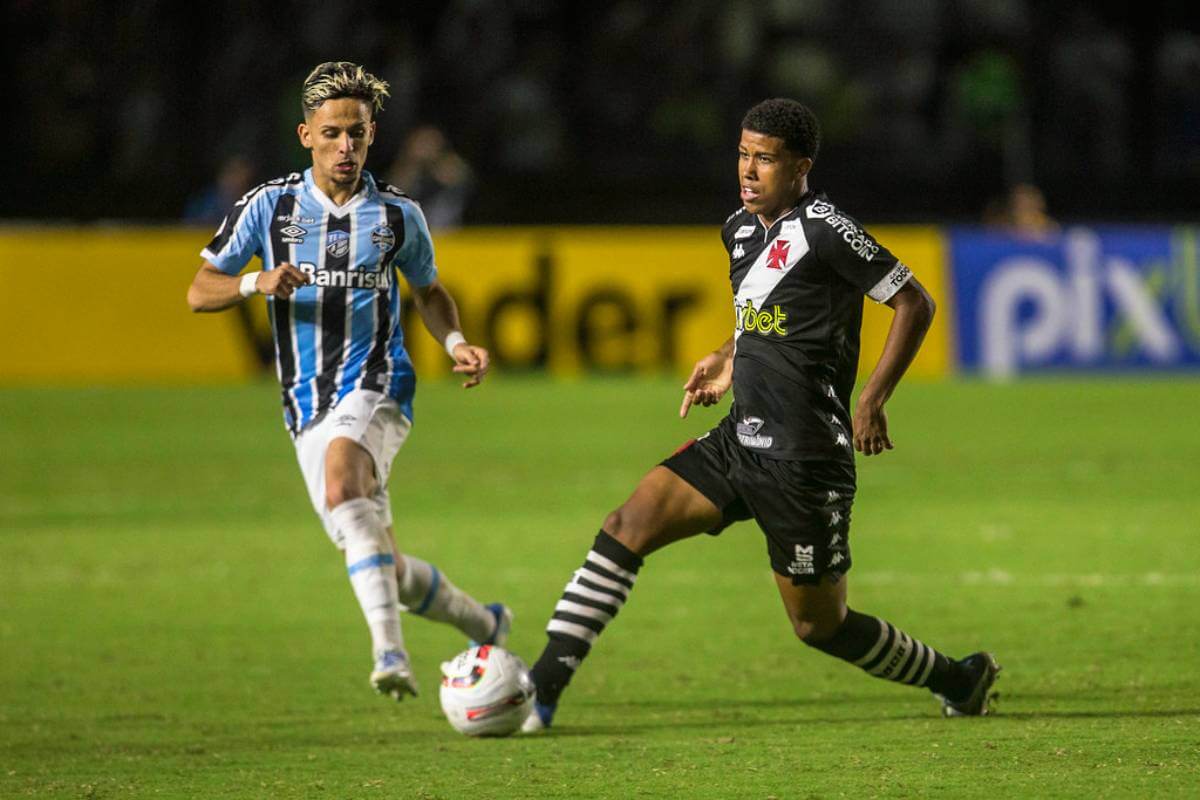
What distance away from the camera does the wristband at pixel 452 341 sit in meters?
6.42

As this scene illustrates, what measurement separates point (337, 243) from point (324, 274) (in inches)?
4.4

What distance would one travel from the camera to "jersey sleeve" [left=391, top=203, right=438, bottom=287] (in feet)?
21.4

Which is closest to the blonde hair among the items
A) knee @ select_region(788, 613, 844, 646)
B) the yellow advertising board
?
knee @ select_region(788, 613, 844, 646)

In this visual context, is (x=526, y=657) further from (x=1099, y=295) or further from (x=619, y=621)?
(x=1099, y=295)

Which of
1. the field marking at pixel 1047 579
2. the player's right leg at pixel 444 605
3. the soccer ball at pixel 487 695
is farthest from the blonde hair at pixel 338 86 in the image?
the field marking at pixel 1047 579

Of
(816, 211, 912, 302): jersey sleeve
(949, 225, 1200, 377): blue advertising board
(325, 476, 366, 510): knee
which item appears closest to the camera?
(816, 211, 912, 302): jersey sleeve

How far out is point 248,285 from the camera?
242 inches

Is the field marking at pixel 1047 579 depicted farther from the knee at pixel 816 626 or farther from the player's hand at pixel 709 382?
the player's hand at pixel 709 382

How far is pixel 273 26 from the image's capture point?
22.7 meters

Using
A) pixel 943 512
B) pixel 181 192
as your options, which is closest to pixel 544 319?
pixel 181 192

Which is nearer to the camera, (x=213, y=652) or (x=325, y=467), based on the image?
(x=325, y=467)

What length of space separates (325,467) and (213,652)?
1.64m

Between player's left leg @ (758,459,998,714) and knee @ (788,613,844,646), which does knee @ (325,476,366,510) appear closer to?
player's left leg @ (758,459,998,714)

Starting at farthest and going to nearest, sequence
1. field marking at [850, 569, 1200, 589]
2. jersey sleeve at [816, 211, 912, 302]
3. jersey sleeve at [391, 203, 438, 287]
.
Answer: field marking at [850, 569, 1200, 589] < jersey sleeve at [391, 203, 438, 287] < jersey sleeve at [816, 211, 912, 302]
